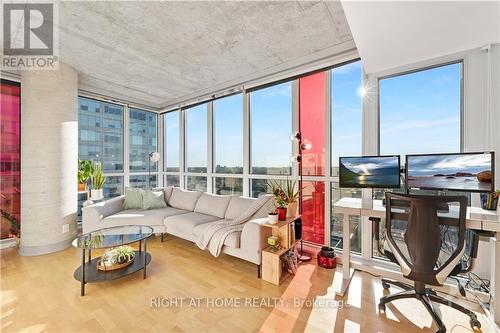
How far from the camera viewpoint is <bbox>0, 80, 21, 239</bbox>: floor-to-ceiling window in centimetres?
333

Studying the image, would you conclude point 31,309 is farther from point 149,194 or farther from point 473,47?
point 473,47

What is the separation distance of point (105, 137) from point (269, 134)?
11.8 feet

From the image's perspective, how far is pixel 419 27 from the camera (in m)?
1.85

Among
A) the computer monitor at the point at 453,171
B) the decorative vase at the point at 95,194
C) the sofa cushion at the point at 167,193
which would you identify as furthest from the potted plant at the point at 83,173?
the computer monitor at the point at 453,171

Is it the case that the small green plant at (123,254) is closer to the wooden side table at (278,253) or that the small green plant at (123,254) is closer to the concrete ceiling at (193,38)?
the wooden side table at (278,253)

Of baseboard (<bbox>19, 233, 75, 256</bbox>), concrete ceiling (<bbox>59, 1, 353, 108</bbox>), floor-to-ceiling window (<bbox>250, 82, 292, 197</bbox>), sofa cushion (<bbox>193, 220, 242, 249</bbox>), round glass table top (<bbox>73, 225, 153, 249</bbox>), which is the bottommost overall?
baseboard (<bbox>19, 233, 75, 256</bbox>)

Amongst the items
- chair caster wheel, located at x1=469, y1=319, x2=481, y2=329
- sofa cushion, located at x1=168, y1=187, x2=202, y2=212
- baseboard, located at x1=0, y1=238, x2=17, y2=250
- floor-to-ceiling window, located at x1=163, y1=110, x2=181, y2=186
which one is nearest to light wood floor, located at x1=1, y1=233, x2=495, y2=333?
chair caster wheel, located at x1=469, y1=319, x2=481, y2=329

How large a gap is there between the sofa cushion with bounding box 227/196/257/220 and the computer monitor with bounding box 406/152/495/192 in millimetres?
2072

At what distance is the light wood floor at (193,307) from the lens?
Answer: 1.71m

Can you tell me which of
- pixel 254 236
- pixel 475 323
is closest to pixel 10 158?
pixel 254 236

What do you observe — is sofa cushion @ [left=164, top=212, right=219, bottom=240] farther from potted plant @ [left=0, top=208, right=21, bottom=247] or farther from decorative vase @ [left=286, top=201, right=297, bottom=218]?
potted plant @ [left=0, top=208, right=21, bottom=247]

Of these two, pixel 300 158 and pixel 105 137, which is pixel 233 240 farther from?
pixel 105 137

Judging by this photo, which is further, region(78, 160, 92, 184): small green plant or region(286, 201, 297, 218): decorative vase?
region(78, 160, 92, 184): small green plant

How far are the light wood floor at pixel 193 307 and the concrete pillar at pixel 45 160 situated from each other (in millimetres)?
470
